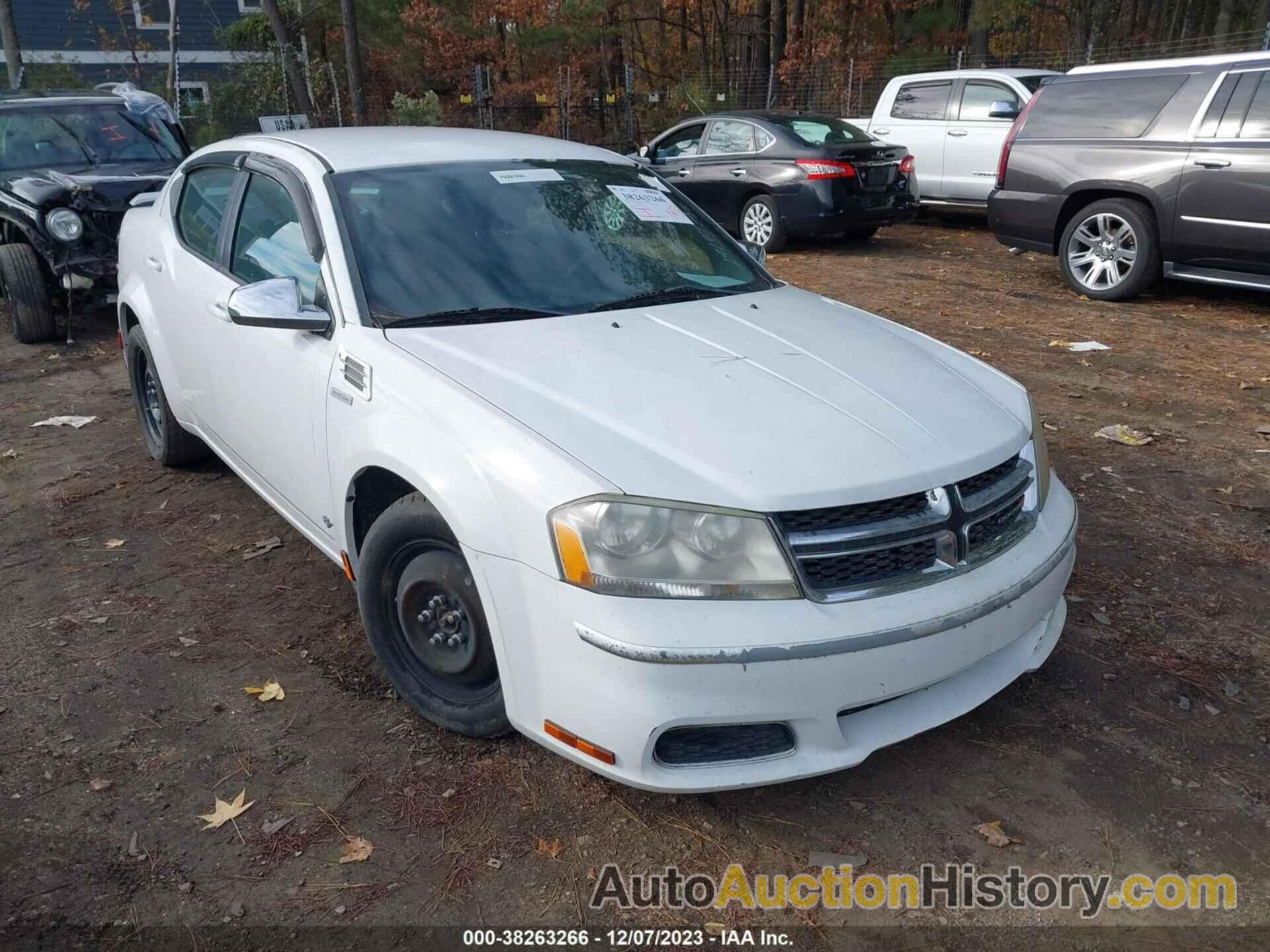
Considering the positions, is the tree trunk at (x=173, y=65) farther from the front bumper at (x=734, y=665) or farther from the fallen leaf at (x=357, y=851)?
the front bumper at (x=734, y=665)

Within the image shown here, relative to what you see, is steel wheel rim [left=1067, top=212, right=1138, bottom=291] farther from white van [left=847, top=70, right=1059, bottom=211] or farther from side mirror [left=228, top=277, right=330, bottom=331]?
side mirror [left=228, top=277, right=330, bottom=331]

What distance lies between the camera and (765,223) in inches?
450

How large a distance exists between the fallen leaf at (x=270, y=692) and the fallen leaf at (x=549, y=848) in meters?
1.15

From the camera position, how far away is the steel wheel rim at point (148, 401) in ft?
17.0

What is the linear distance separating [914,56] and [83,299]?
782 inches

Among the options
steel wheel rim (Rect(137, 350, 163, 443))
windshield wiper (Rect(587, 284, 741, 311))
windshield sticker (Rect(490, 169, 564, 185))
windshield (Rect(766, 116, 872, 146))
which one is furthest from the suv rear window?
steel wheel rim (Rect(137, 350, 163, 443))

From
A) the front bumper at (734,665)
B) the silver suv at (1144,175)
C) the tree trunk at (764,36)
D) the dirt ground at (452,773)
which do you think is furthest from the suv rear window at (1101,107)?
the tree trunk at (764,36)

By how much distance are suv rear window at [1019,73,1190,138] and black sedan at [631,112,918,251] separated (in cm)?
219

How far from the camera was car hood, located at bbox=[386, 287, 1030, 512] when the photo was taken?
8.11 feet

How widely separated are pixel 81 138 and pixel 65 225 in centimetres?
158

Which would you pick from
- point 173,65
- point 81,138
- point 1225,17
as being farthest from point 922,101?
point 173,65

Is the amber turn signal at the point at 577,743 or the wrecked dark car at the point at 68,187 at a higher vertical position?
the wrecked dark car at the point at 68,187

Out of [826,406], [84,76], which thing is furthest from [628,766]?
[84,76]

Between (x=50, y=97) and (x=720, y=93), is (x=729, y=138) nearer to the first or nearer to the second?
(x=50, y=97)
